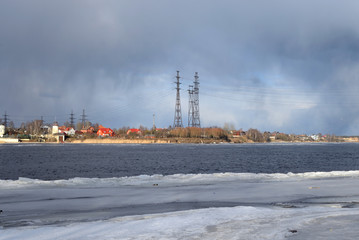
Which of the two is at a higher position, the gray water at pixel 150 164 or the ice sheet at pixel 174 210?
the ice sheet at pixel 174 210

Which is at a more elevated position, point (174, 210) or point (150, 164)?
point (174, 210)

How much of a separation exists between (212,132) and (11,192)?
172 m

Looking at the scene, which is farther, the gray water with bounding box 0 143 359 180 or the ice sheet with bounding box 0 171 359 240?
the gray water with bounding box 0 143 359 180

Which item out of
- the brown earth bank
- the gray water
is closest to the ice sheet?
the gray water

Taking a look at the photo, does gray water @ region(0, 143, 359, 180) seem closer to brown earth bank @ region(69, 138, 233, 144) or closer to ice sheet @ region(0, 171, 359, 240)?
ice sheet @ region(0, 171, 359, 240)

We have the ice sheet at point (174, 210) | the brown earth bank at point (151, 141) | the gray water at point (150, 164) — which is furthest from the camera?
the brown earth bank at point (151, 141)

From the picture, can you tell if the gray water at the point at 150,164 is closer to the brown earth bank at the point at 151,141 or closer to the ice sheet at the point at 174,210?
the ice sheet at the point at 174,210

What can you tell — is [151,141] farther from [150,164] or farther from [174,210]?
[174,210]

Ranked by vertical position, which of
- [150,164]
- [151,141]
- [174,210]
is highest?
[151,141]

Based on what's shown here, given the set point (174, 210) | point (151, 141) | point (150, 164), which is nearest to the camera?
point (174, 210)

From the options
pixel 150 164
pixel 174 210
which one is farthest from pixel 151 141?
pixel 174 210

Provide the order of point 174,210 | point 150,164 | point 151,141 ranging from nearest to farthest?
point 174,210 < point 150,164 < point 151,141

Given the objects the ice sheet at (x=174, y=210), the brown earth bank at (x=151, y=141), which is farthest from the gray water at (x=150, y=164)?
the brown earth bank at (x=151, y=141)

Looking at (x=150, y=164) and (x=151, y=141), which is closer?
(x=150, y=164)
